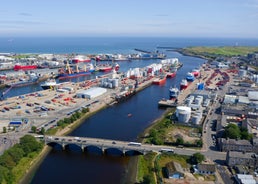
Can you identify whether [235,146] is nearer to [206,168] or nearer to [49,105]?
[206,168]

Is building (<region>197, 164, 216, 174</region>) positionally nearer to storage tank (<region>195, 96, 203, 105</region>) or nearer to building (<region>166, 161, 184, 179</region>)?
building (<region>166, 161, 184, 179</region>)

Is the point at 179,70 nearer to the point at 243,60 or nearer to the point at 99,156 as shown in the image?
the point at 243,60

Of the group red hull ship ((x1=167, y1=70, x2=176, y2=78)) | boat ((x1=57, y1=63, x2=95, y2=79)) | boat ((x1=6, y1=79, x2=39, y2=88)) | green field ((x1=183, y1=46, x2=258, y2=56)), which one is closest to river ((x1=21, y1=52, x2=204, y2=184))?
red hull ship ((x1=167, y1=70, x2=176, y2=78))

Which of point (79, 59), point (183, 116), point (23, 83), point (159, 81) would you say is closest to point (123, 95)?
point (159, 81)

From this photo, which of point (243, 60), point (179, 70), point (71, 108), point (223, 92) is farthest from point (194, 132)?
point (243, 60)

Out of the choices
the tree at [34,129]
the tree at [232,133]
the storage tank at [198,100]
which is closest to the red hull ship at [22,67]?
the tree at [34,129]

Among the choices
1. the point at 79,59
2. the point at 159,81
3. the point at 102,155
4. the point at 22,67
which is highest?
the point at 79,59
